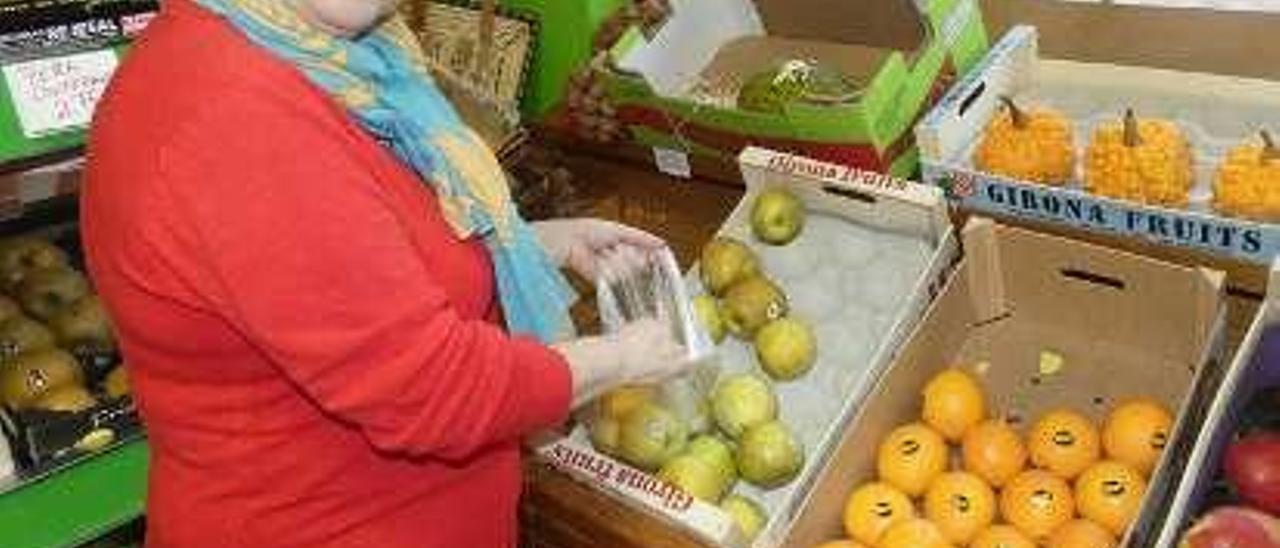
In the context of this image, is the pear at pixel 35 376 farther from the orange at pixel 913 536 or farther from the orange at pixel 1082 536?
the orange at pixel 1082 536

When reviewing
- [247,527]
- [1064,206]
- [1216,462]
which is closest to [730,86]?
[1064,206]

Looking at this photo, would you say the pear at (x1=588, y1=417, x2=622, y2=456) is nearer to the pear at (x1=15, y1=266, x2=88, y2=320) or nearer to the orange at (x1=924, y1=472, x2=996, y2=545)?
the orange at (x1=924, y1=472, x2=996, y2=545)

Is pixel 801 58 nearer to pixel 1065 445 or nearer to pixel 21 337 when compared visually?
pixel 1065 445

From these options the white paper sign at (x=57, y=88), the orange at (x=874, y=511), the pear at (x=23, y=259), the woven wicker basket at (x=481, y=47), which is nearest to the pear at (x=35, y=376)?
the pear at (x=23, y=259)

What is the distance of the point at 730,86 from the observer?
230 cm

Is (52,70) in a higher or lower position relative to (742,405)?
higher

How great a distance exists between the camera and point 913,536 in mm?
1555

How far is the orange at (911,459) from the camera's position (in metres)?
1.65

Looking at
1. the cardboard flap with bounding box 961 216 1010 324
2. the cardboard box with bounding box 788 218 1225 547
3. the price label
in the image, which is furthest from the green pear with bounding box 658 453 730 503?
the price label

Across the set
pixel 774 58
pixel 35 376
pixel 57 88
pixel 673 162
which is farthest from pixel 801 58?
pixel 35 376

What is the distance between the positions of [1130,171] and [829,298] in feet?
1.45

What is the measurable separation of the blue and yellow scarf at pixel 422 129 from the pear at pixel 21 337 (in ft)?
3.37

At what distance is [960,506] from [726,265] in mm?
502

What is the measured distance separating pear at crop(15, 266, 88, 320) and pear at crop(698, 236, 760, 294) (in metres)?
1.07
